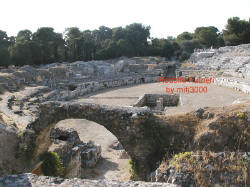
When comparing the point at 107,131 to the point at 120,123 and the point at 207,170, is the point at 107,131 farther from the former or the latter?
the point at 207,170

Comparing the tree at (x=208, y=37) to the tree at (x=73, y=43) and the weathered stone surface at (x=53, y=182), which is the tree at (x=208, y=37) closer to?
the tree at (x=73, y=43)

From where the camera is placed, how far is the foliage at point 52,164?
26.0 ft

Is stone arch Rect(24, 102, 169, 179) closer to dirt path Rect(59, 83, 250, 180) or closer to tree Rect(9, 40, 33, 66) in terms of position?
dirt path Rect(59, 83, 250, 180)

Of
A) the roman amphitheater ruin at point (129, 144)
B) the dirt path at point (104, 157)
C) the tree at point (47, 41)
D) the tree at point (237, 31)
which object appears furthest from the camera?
the tree at point (237, 31)

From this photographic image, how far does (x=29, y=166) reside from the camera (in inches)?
293

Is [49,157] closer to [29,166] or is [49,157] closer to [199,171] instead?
[29,166]

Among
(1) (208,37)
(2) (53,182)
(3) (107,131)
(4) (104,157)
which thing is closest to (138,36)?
(1) (208,37)

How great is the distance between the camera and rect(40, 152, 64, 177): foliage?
312 inches

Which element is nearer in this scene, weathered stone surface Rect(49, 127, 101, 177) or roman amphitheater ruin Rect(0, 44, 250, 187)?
roman amphitheater ruin Rect(0, 44, 250, 187)

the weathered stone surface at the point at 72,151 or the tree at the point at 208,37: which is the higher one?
the tree at the point at 208,37

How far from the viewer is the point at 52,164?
8156 mm

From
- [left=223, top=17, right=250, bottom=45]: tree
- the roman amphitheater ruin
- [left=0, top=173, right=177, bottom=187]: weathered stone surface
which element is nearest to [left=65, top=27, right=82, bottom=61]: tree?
the roman amphitheater ruin

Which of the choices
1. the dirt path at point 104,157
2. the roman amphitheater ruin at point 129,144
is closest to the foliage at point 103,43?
the roman amphitheater ruin at point 129,144

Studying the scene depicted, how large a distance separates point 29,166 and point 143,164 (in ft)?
12.7
